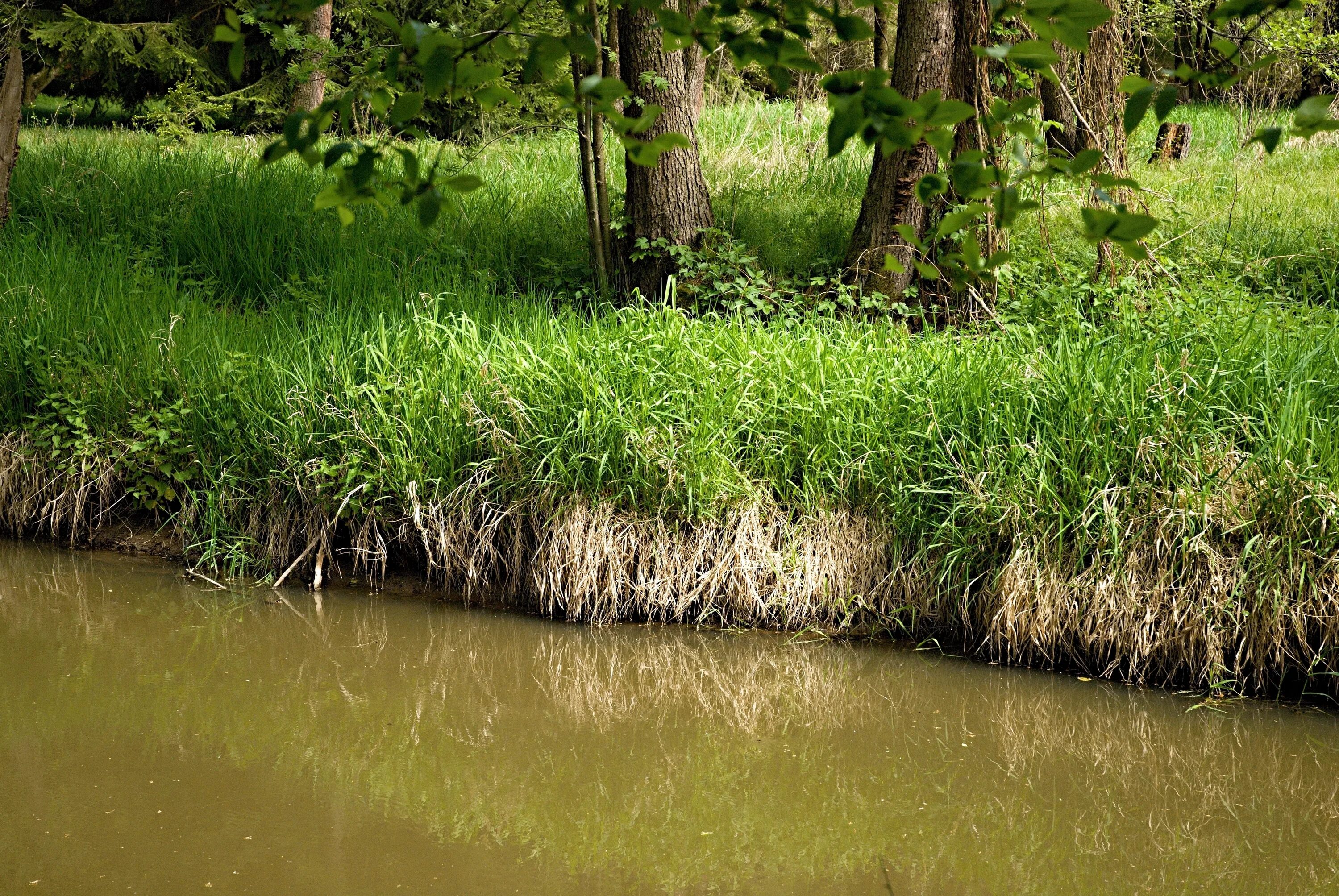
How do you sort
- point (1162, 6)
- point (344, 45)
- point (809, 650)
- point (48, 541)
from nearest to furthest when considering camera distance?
point (809, 650) → point (48, 541) → point (344, 45) → point (1162, 6)

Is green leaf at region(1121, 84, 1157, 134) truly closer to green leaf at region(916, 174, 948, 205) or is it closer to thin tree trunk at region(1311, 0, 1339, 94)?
green leaf at region(916, 174, 948, 205)

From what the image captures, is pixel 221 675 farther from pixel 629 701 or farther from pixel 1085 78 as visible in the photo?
pixel 1085 78

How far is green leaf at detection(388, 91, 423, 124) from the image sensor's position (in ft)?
5.31

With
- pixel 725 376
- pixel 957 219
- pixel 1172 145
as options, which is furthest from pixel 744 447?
pixel 1172 145

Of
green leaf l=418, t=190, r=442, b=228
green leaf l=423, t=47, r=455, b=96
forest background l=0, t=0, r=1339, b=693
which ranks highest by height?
green leaf l=423, t=47, r=455, b=96

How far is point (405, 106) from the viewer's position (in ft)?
5.36

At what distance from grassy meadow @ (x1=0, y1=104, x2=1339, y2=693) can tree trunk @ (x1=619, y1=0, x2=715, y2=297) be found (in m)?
0.54

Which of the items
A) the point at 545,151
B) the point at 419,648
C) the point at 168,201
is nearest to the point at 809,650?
Answer: the point at 419,648

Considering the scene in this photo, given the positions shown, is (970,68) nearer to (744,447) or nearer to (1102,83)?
(1102,83)

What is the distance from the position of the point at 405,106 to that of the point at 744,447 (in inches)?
151

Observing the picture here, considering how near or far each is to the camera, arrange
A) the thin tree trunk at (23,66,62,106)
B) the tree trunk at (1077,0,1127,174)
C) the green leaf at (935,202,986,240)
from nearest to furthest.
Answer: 1. the green leaf at (935,202,986,240)
2. the tree trunk at (1077,0,1127,174)
3. the thin tree trunk at (23,66,62,106)

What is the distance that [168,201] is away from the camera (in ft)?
28.0

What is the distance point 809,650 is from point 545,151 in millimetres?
7080

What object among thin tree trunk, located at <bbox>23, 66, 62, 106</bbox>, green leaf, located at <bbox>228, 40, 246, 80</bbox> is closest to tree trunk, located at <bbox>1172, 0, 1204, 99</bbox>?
green leaf, located at <bbox>228, 40, 246, 80</bbox>
